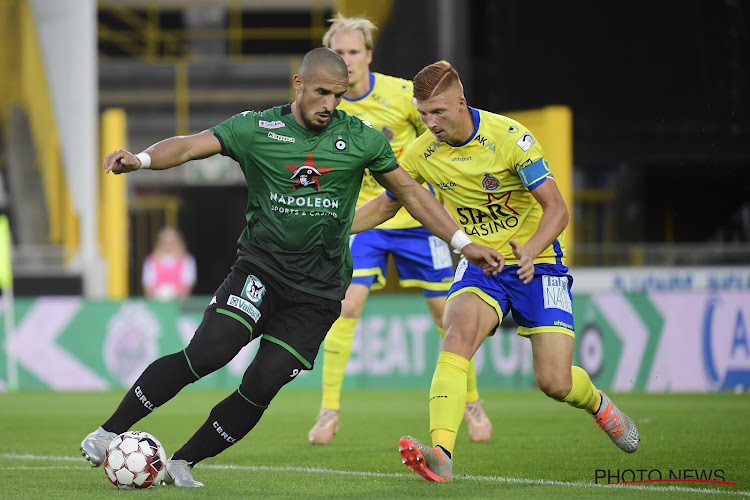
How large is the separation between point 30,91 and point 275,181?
1801 centimetres

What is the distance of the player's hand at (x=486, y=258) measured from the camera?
576 centimetres

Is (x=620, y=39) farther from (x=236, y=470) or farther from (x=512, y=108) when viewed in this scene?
(x=236, y=470)

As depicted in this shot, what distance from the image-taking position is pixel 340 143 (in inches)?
224

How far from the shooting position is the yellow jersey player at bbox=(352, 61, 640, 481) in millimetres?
5945

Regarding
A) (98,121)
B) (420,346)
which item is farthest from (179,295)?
(98,121)

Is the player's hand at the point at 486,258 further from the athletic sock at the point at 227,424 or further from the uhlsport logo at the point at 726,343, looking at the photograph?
the uhlsport logo at the point at 726,343

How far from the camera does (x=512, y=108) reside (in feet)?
57.7

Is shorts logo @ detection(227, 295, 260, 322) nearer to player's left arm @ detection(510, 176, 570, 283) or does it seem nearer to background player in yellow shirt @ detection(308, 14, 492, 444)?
player's left arm @ detection(510, 176, 570, 283)

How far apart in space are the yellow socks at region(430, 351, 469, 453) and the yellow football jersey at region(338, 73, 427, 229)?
2385mm

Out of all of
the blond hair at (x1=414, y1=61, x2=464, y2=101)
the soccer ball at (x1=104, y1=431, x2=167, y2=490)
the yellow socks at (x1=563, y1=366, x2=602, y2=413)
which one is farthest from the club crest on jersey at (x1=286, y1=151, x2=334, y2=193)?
the yellow socks at (x1=563, y1=366, x2=602, y2=413)

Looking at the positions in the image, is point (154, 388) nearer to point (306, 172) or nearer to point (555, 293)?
point (306, 172)

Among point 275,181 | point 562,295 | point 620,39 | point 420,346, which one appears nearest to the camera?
point 275,181

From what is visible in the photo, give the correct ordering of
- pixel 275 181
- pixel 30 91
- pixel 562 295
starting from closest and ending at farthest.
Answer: pixel 275 181 < pixel 562 295 < pixel 30 91

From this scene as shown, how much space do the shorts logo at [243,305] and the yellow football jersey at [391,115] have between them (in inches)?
111
